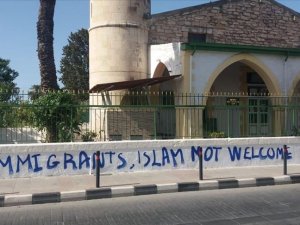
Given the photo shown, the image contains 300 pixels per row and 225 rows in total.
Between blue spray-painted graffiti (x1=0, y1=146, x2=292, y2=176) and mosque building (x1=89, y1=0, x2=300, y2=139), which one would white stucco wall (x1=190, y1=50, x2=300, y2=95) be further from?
blue spray-painted graffiti (x1=0, y1=146, x2=292, y2=176)

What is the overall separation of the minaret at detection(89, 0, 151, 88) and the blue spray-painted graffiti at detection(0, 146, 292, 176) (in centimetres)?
773

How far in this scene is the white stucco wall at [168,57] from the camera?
16.3 meters

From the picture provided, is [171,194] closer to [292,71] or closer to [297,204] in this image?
[297,204]

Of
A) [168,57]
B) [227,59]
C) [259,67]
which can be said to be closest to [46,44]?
[168,57]

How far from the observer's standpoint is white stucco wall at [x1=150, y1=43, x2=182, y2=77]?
1634 cm

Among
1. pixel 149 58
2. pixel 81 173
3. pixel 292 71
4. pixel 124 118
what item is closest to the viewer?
pixel 81 173

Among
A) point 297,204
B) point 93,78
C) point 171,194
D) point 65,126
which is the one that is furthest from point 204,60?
point 297,204

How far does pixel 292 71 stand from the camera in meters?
18.3

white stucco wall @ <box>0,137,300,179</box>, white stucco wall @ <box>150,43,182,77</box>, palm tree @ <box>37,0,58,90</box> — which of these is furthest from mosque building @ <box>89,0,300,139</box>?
palm tree @ <box>37,0,58,90</box>

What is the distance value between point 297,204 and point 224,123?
5514 mm

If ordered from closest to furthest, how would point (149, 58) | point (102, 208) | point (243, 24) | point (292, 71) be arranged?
point (102, 208)
point (292, 71)
point (149, 58)
point (243, 24)

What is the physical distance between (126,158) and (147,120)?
313 centimetres

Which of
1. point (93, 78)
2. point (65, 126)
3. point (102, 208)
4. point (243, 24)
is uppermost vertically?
point (243, 24)

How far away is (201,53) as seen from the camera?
53.9 ft
